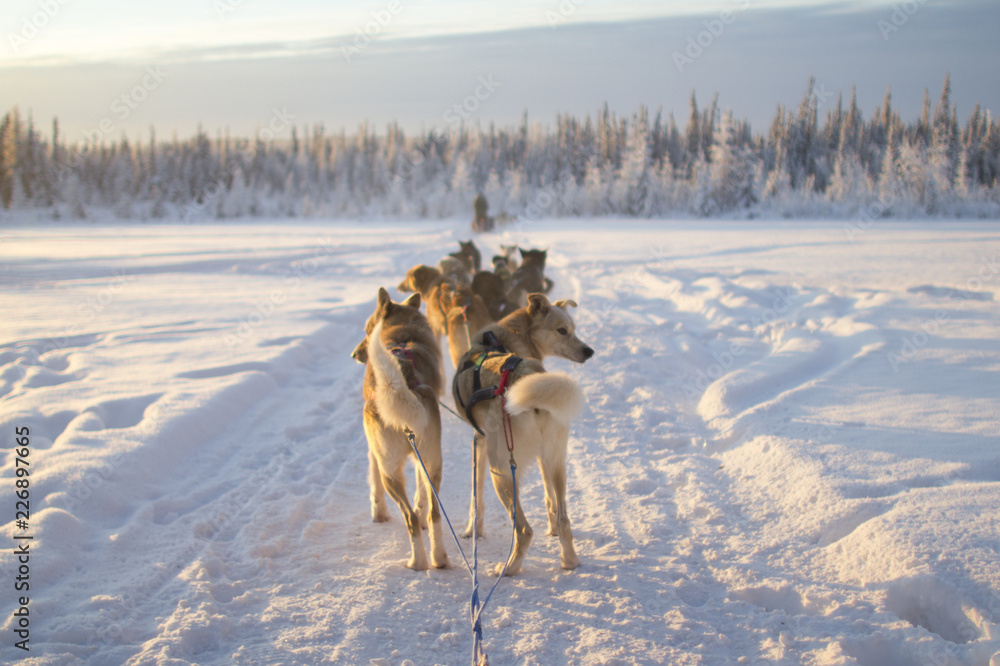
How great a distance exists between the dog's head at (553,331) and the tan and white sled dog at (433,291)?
6.89ft

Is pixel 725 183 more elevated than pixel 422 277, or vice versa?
pixel 725 183

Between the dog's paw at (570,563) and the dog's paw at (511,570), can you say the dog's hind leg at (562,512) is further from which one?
the dog's paw at (511,570)

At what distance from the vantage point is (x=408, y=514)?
11.7 feet

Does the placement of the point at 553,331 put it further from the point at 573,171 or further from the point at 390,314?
the point at 573,171

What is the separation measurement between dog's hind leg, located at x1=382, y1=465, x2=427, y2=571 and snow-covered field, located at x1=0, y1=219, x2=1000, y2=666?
0.36ft

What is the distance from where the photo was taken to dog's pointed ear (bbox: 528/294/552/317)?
15.8 ft

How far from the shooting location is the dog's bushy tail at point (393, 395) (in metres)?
3.30

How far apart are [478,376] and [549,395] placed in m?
0.76

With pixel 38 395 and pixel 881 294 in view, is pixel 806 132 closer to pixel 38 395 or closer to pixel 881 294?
pixel 881 294

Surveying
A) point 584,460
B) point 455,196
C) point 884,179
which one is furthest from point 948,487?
point 455,196

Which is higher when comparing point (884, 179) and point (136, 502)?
point (884, 179)

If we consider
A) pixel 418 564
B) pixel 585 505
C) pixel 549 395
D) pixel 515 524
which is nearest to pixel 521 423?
pixel 549 395

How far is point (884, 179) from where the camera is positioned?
Answer: 148 feet

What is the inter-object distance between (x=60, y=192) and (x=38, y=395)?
3619 inches
